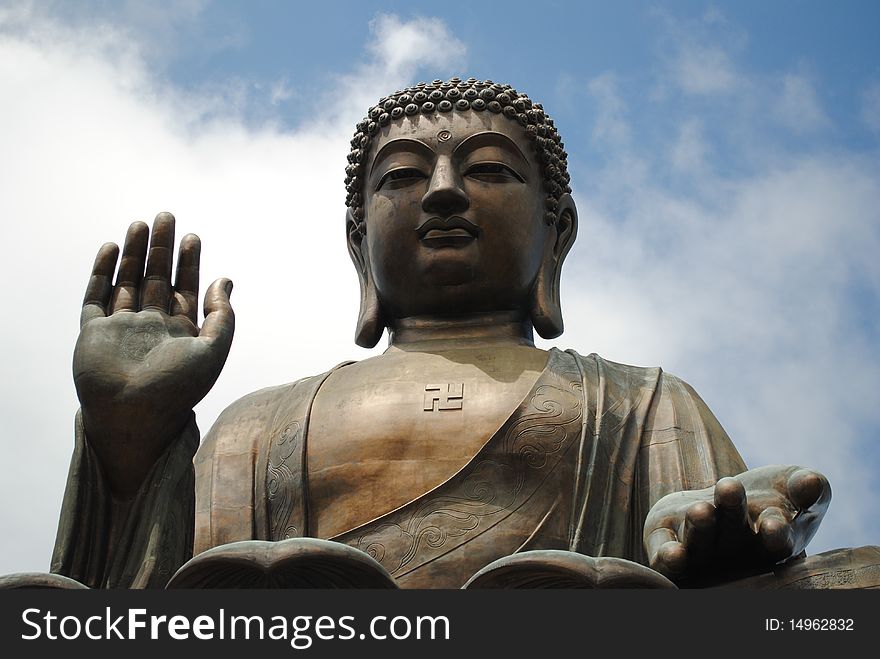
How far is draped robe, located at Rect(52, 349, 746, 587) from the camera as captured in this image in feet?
28.6

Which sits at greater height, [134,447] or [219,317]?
[219,317]

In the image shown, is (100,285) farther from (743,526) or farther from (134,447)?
(743,526)

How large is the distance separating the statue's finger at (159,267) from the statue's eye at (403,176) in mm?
1535

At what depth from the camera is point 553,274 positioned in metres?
11.1

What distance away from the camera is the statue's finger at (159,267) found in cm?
923

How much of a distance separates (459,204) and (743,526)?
10.8 feet

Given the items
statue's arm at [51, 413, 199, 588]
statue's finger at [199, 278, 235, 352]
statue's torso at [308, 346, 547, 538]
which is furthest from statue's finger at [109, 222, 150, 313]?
statue's torso at [308, 346, 547, 538]

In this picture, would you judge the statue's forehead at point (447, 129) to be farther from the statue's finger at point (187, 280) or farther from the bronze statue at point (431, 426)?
the statue's finger at point (187, 280)

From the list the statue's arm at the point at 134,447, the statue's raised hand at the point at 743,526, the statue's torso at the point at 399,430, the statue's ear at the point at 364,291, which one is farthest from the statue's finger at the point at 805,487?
the statue's ear at the point at 364,291

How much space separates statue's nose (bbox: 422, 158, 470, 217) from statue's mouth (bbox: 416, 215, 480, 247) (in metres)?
0.05

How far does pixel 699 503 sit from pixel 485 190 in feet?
10.8

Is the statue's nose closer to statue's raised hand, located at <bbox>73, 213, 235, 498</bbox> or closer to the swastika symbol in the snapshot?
the swastika symbol

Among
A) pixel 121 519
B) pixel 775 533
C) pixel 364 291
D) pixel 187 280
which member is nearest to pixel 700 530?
pixel 775 533

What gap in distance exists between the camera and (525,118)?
10.9 metres
